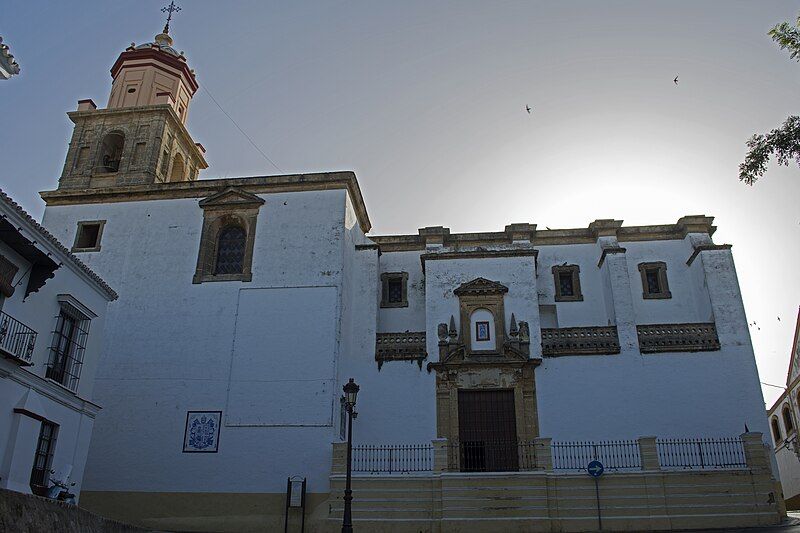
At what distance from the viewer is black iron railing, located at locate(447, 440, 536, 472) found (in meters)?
16.9

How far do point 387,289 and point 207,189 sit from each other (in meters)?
6.48

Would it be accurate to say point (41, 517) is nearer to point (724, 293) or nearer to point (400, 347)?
point (400, 347)

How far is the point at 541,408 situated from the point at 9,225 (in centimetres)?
1320

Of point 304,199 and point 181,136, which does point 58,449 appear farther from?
point 181,136

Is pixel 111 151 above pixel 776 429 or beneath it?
above

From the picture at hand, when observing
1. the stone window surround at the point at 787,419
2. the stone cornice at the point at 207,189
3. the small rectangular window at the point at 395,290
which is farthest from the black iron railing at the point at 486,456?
the stone window surround at the point at 787,419

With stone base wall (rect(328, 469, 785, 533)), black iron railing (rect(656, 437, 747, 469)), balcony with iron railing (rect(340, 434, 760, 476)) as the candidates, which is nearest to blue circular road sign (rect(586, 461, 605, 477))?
stone base wall (rect(328, 469, 785, 533))

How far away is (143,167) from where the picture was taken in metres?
22.1

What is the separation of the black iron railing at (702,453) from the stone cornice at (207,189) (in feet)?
36.9

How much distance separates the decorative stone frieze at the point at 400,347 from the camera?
61.6ft

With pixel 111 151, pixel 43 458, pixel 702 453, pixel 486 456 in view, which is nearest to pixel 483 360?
pixel 486 456

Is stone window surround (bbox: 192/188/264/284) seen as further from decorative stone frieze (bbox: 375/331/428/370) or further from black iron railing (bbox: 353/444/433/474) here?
black iron railing (bbox: 353/444/433/474)

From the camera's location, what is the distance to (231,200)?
67.1 feet

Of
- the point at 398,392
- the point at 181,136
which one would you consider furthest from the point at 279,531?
the point at 181,136
